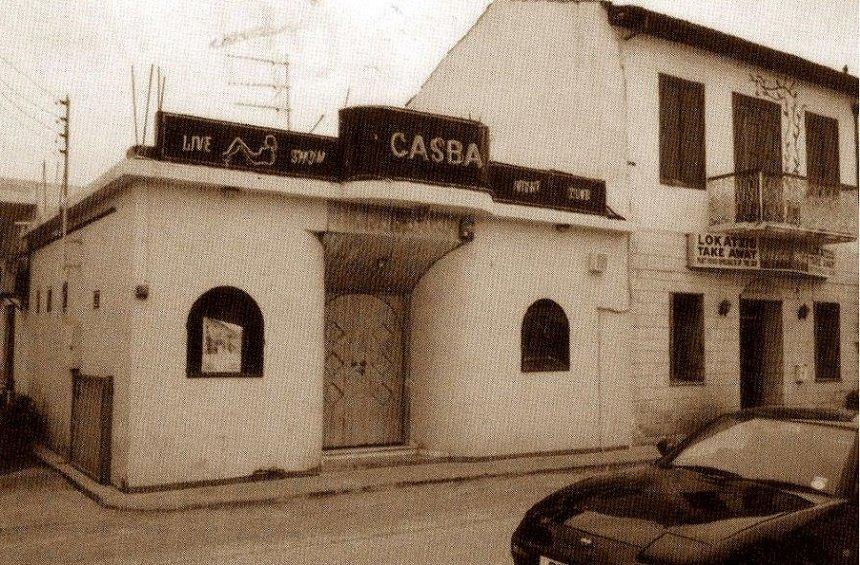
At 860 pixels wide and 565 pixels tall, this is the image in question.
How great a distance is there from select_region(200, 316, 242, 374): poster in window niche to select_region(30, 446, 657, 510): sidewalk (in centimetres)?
150

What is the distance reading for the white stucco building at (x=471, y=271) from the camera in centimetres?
1002

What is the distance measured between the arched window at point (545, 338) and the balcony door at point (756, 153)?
181 inches

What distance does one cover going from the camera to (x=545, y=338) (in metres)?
13.1

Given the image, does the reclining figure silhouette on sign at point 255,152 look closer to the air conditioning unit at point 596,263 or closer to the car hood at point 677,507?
the air conditioning unit at point 596,263

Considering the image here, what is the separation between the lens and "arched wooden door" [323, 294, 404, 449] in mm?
11930

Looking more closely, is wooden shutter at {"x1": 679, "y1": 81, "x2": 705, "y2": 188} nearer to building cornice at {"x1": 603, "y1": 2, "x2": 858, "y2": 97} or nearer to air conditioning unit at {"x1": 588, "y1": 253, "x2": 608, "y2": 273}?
building cornice at {"x1": 603, "y1": 2, "x2": 858, "y2": 97}

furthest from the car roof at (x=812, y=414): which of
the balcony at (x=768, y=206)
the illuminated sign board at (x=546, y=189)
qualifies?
the balcony at (x=768, y=206)

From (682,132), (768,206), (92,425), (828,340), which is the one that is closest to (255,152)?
(92,425)

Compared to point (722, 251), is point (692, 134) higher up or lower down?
higher up

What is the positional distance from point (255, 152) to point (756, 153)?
10730 millimetres

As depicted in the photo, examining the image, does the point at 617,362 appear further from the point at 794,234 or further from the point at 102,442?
the point at 102,442

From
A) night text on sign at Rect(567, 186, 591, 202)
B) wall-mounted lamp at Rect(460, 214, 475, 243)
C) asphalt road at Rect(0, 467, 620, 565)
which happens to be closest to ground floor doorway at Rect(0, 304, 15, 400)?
asphalt road at Rect(0, 467, 620, 565)

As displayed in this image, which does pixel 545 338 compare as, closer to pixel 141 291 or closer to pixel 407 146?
pixel 407 146

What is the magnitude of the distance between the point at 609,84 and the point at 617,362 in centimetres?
505
